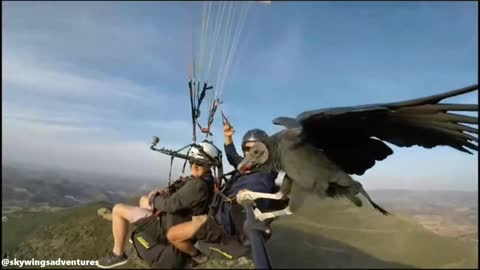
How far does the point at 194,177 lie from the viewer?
1.89 metres

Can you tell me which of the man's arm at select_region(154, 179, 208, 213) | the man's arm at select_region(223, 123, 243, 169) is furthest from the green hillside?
the man's arm at select_region(154, 179, 208, 213)

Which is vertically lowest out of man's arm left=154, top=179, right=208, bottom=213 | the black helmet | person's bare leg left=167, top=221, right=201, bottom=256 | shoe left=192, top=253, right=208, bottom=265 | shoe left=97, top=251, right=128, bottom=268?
shoe left=97, top=251, right=128, bottom=268

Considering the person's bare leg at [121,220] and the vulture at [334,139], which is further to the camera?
the person's bare leg at [121,220]

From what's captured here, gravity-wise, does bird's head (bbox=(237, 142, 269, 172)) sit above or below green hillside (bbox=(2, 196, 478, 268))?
above

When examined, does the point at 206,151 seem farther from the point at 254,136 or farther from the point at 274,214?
the point at 274,214

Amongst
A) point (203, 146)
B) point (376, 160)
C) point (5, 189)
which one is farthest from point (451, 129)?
point (5, 189)

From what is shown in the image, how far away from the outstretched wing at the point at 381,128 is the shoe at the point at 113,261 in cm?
106

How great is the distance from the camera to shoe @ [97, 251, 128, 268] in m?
2.09

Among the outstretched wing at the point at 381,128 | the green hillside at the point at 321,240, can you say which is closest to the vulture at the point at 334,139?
the outstretched wing at the point at 381,128

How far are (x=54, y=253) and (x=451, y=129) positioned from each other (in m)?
4.22

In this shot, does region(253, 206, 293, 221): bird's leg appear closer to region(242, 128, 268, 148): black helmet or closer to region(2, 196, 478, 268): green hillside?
region(242, 128, 268, 148): black helmet

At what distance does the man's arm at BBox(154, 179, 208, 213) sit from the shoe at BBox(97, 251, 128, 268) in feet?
1.52

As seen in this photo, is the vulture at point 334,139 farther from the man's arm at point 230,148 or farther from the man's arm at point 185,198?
the man's arm at point 230,148

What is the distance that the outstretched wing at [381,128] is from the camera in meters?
1.63
